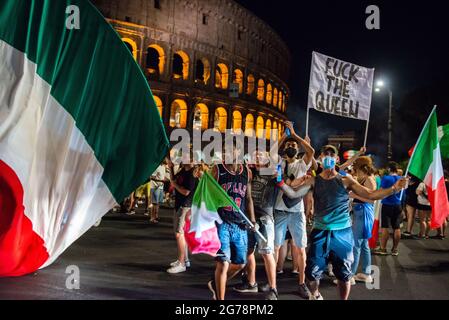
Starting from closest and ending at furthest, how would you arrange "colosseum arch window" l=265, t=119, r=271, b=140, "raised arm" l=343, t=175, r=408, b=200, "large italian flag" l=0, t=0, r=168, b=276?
"large italian flag" l=0, t=0, r=168, b=276
"raised arm" l=343, t=175, r=408, b=200
"colosseum arch window" l=265, t=119, r=271, b=140

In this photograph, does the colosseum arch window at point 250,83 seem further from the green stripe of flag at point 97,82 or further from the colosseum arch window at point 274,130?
the green stripe of flag at point 97,82

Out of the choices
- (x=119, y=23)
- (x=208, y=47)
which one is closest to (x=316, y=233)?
A: (x=119, y=23)

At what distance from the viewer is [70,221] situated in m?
3.93

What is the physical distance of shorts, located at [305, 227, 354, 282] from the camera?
486cm

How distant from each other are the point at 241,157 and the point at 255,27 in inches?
1804

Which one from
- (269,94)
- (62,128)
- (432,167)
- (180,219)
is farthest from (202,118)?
(62,128)

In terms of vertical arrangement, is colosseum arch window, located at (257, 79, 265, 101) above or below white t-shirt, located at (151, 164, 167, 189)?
above

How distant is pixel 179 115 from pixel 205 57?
6.18 m

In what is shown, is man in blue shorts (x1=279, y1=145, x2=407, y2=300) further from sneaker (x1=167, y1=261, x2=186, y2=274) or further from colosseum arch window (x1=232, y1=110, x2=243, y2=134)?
colosseum arch window (x1=232, y1=110, x2=243, y2=134)

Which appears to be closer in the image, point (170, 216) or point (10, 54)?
point (10, 54)

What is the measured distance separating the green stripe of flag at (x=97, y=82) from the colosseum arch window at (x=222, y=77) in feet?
130

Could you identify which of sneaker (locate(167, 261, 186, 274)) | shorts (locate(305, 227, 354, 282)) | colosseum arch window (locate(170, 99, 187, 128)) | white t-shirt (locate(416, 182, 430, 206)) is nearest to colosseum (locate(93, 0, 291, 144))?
colosseum arch window (locate(170, 99, 187, 128))

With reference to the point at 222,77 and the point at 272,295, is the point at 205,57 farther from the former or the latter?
the point at 272,295

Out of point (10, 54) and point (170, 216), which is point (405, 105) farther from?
point (10, 54)
